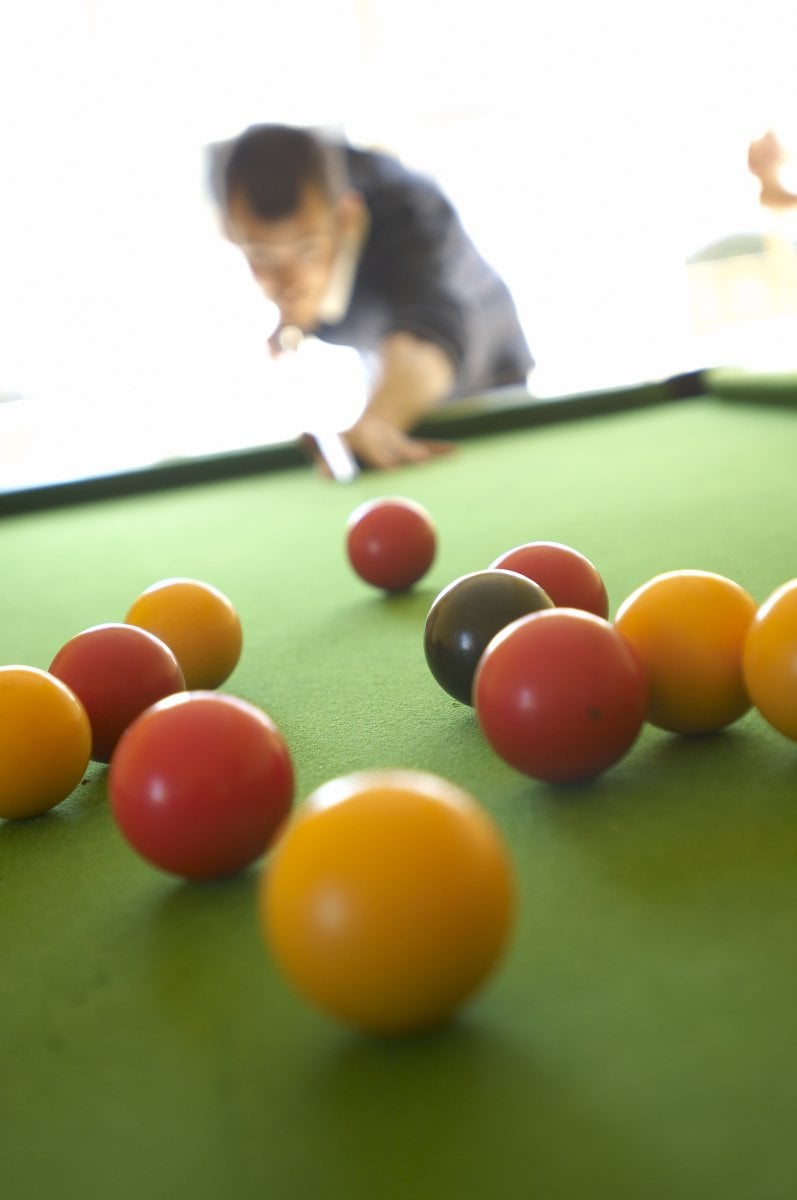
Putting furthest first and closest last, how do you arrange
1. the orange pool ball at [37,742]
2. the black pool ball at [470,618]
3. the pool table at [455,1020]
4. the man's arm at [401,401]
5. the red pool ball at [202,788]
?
the man's arm at [401,401]
the black pool ball at [470,618]
the orange pool ball at [37,742]
the red pool ball at [202,788]
the pool table at [455,1020]

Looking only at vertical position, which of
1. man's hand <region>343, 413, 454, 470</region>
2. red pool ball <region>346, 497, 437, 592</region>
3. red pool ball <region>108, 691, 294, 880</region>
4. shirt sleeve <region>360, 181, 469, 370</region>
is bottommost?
man's hand <region>343, 413, 454, 470</region>

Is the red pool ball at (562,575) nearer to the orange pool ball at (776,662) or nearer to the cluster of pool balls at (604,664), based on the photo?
the cluster of pool balls at (604,664)

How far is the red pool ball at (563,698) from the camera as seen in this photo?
3.56 feet

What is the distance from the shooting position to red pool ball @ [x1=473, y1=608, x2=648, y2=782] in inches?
42.7

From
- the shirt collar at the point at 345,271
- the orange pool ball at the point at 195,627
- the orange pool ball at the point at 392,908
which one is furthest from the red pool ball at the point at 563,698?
the shirt collar at the point at 345,271

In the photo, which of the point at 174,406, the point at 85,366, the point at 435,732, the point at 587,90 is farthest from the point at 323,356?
the point at 435,732

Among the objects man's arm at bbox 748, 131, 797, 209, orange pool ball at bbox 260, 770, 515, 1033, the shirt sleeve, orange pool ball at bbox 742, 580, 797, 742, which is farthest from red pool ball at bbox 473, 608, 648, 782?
the shirt sleeve

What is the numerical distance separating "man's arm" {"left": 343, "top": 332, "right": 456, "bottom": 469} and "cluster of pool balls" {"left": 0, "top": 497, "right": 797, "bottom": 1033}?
2080mm

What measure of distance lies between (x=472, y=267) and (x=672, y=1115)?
4556mm

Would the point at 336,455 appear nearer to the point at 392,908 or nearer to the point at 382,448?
the point at 382,448

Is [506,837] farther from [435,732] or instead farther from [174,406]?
[174,406]

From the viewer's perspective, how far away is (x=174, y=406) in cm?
704

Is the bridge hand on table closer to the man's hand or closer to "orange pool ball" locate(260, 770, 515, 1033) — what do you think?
the man's hand

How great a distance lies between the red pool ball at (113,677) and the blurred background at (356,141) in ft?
16.3
